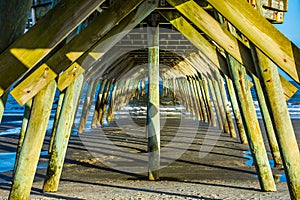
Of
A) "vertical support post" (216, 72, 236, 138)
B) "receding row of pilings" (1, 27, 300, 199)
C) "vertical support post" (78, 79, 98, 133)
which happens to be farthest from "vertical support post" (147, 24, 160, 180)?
"vertical support post" (78, 79, 98, 133)

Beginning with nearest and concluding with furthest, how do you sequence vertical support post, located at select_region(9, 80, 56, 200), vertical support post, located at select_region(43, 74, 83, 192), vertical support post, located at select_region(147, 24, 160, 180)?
vertical support post, located at select_region(9, 80, 56, 200) < vertical support post, located at select_region(43, 74, 83, 192) < vertical support post, located at select_region(147, 24, 160, 180)

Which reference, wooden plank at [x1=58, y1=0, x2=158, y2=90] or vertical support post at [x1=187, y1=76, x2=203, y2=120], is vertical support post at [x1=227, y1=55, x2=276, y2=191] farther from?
vertical support post at [x1=187, y1=76, x2=203, y2=120]

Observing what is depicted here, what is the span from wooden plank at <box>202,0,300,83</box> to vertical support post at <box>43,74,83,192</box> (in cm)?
227

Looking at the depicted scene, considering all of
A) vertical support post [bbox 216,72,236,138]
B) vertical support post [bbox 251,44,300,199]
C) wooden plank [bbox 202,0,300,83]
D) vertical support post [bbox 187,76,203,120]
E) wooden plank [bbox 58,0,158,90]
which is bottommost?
vertical support post [bbox 251,44,300,199]

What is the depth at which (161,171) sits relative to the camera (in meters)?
6.08

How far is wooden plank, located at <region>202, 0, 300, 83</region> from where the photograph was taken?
2598 mm

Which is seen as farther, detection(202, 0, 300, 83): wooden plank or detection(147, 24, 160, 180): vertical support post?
detection(147, 24, 160, 180): vertical support post

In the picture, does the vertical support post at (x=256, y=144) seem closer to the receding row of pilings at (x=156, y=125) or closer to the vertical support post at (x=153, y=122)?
the receding row of pilings at (x=156, y=125)

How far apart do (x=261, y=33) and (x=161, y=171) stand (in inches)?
150

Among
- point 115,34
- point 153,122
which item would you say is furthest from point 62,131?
point 153,122

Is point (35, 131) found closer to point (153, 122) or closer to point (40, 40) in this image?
point (40, 40)

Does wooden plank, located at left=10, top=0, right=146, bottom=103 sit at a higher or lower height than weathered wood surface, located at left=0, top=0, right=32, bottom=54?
higher

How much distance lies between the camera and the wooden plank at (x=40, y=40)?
2.13 metres

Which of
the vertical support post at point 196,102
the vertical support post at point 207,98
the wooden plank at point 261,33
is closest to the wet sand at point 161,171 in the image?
the wooden plank at point 261,33
